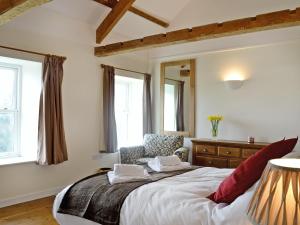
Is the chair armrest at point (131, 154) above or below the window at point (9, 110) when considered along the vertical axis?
below

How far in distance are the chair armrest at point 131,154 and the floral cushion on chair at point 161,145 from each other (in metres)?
0.18

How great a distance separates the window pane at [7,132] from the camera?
13.8ft

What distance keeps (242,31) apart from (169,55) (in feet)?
8.11

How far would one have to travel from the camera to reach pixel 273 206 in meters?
0.91

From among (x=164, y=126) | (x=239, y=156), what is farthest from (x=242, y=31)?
(x=164, y=126)

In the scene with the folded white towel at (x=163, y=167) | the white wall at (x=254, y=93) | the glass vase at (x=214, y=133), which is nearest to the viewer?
the folded white towel at (x=163, y=167)

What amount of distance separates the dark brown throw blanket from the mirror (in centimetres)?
305

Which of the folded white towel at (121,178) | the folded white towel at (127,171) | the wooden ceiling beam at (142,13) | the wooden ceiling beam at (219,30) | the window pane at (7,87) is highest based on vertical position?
the wooden ceiling beam at (142,13)

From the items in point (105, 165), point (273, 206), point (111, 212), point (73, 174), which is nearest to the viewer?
point (273, 206)

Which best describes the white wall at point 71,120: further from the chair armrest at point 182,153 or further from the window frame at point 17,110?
the chair armrest at point 182,153

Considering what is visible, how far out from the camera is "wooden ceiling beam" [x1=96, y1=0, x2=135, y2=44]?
4.67m

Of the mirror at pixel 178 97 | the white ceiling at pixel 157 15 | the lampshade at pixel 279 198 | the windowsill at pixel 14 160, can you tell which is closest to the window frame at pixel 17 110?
the windowsill at pixel 14 160

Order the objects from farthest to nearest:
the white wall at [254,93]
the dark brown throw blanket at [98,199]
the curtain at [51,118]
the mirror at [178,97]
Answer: the mirror at [178,97]
the white wall at [254,93]
the curtain at [51,118]
the dark brown throw blanket at [98,199]

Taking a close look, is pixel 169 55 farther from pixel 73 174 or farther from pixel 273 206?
pixel 273 206
